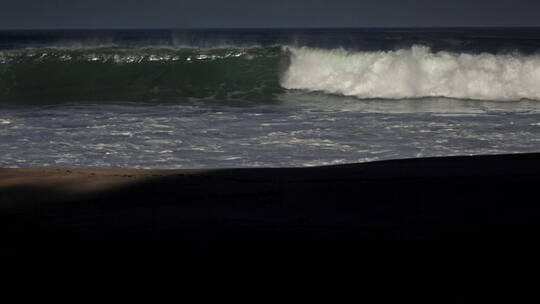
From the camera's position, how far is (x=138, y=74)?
16797 mm

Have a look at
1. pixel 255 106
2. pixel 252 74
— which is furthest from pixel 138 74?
pixel 255 106

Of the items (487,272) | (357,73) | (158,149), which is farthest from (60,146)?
(357,73)

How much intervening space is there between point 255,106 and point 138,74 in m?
6.16

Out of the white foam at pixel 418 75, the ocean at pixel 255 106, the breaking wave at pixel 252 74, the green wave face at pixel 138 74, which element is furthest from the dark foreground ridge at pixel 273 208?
the white foam at pixel 418 75

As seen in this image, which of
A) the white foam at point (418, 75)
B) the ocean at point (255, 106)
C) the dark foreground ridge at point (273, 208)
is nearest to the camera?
the dark foreground ridge at point (273, 208)

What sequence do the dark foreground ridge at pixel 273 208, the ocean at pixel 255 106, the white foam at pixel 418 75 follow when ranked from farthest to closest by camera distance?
the white foam at pixel 418 75 < the ocean at pixel 255 106 < the dark foreground ridge at pixel 273 208

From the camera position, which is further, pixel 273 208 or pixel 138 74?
pixel 138 74

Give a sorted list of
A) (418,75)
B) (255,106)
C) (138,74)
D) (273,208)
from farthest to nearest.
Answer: (138,74) < (418,75) < (255,106) < (273,208)

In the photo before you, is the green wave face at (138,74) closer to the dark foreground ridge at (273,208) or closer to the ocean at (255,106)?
the ocean at (255,106)

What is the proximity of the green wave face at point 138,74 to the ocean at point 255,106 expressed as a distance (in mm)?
42

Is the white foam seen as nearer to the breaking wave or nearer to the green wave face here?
the breaking wave

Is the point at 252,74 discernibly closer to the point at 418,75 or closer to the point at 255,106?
the point at 418,75

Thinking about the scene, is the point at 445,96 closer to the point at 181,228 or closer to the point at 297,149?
the point at 297,149

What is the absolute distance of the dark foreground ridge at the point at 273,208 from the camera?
232 centimetres
